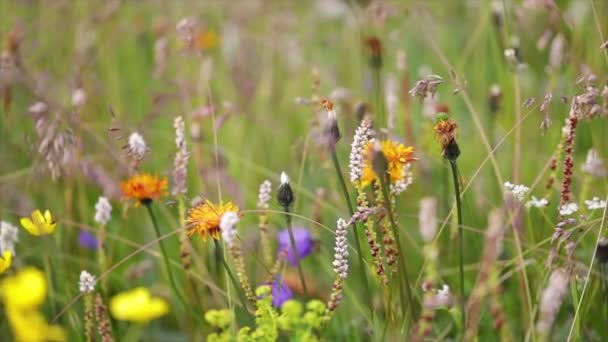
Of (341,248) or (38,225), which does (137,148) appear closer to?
(38,225)

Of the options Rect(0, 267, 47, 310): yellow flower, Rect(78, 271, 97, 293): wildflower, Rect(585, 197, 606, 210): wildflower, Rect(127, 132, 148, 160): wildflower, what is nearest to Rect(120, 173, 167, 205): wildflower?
Rect(127, 132, 148, 160): wildflower

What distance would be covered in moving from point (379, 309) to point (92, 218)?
2.04 ft

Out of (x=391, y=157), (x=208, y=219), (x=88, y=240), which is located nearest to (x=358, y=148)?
(x=391, y=157)

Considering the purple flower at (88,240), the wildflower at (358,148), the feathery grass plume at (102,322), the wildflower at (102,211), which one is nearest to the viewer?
the wildflower at (358,148)

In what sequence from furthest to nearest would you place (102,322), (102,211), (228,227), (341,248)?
1. (102,211)
2. (102,322)
3. (341,248)
4. (228,227)

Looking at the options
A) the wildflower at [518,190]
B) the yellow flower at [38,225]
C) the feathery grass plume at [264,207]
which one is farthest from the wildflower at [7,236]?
the wildflower at [518,190]

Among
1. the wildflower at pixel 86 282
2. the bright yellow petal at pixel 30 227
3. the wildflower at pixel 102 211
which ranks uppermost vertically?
the wildflower at pixel 102 211

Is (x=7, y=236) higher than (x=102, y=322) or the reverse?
higher

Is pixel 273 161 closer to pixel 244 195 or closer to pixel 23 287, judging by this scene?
pixel 244 195

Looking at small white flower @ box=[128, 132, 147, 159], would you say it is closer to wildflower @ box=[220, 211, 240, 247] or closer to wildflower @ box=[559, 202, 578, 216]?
wildflower @ box=[220, 211, 240, 247]

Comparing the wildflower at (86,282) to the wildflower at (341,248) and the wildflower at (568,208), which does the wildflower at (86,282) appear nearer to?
the wildflower at (341,248)

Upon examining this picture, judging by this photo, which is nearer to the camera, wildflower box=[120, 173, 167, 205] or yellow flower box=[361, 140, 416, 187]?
yellow flower box=[361, 140, 416, 187]

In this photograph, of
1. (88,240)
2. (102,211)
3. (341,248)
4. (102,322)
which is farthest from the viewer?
(88,240)

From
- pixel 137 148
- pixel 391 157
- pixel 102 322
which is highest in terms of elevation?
pixel 137 148
